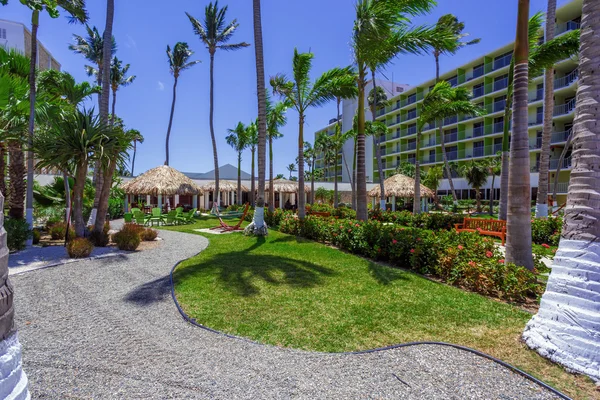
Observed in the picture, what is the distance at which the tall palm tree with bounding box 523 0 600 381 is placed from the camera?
10.2ft

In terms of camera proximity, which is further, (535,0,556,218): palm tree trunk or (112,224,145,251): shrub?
(535,0,556,218): palm tree trunk

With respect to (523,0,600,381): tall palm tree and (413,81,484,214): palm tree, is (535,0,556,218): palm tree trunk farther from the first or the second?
(523,0,600,381): tall palm tree

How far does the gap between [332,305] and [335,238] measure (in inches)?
210

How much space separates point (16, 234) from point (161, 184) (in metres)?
13.6

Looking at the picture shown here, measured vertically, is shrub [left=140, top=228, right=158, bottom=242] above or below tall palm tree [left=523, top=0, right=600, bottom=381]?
below

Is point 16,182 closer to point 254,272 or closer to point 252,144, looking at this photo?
point 254,272

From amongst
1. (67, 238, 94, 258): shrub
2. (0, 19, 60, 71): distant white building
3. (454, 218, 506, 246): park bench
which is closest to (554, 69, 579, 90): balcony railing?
(454, 218, 506, 246): park bench

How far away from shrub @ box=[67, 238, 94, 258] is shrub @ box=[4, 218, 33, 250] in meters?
2.08

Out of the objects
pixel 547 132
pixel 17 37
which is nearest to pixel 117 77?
pixel 17 37

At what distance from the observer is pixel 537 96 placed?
31359 millimetres

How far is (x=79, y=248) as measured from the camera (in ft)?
27.8

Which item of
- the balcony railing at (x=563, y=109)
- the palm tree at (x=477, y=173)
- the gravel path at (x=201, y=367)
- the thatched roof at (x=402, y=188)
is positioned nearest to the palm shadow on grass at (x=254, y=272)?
the gravel path at (x=201, y=367)

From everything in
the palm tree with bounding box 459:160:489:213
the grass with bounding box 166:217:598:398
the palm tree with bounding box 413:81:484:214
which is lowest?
the grass with bounding box 166:217:598:398

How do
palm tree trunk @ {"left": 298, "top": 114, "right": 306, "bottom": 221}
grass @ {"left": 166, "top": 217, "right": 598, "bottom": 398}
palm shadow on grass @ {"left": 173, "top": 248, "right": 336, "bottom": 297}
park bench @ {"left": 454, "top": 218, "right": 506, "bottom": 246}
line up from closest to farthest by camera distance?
grass @ {"left": 166, "top": 217, "right": 598, "bottom": 398} → palm shadow on grass @ {"left": 173, "top": 248, "right": 336, "bottom": 297} → park bench @ {"left": 454, "top": 218, "right": 506, "bottom": 246} → palm tree trunk @ {"left": 298, "top": 114, "right": 306, "bottom": 221}
